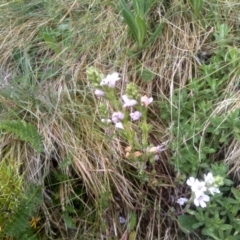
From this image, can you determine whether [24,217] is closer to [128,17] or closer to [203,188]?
[203,188]

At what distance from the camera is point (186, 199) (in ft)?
5.83

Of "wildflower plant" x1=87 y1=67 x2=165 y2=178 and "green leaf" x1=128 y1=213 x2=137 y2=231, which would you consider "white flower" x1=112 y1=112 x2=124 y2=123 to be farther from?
"green leaf" x1=128 y1=213 x2=137 y2=231

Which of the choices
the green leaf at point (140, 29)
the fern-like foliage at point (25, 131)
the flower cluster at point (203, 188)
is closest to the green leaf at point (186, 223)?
the flower cluster at point (203, 188)

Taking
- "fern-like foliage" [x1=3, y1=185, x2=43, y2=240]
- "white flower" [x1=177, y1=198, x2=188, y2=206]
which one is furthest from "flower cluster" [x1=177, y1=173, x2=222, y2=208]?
"fern-like foliage" [x1=3, y1=185, x2=43, y2=240]

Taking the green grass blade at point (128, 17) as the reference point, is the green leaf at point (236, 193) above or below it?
below

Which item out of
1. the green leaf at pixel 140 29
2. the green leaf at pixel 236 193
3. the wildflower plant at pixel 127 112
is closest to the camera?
the wildflower plant at pixel 127 112

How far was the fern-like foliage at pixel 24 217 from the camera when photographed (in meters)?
1.72

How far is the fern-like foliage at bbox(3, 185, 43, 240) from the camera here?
172 centimetres

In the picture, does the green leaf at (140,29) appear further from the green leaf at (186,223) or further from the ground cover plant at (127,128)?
Result: the green leaf at (186,223)

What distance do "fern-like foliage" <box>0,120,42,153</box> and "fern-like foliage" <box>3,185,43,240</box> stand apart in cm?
13

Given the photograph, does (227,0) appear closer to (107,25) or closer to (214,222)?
(107,25)

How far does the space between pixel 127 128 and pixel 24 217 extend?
0.39 meters

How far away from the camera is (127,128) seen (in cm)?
169

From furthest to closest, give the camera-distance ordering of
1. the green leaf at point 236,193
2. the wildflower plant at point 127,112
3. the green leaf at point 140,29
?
the green leaf at point 140,29 < the green leaf at point 236,193 < the wildflower plant at point 127,112
